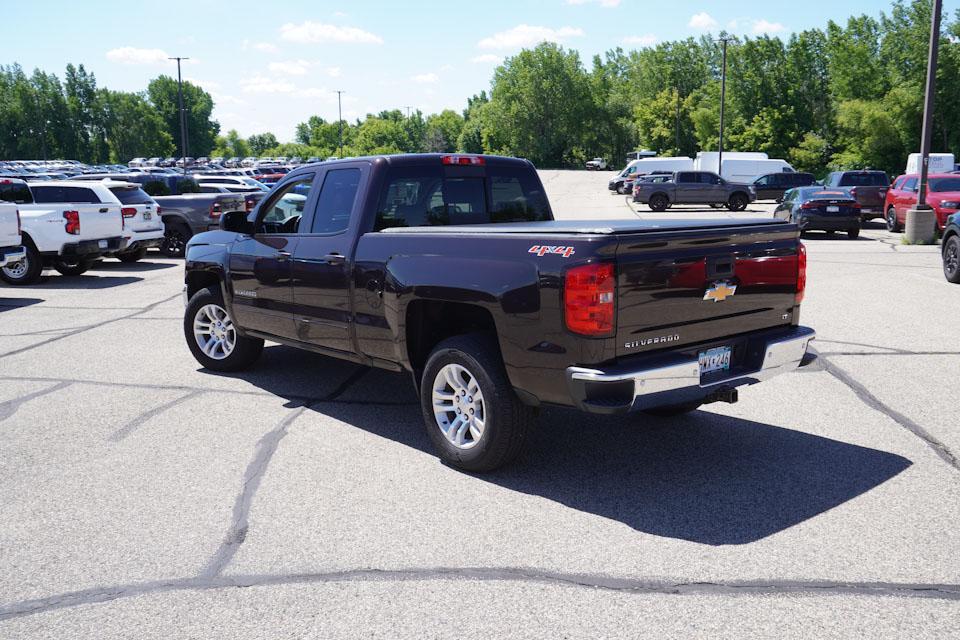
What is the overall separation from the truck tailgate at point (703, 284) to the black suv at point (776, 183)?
36.1 m

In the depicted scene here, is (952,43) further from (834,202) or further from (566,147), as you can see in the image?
(566,147)

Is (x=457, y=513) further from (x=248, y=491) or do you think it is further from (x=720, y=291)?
(x=720, y=291)

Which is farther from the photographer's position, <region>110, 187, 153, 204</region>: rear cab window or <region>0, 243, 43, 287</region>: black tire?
<region>110, 187, 153, 204</region>: rear cab window

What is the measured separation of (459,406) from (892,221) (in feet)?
79.0

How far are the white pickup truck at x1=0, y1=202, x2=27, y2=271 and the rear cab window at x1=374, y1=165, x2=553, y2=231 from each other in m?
9.66

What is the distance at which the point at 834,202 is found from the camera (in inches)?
901

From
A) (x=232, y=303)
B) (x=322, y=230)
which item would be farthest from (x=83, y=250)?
(x=322, y=230)

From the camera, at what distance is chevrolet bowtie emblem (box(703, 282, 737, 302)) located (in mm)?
4840

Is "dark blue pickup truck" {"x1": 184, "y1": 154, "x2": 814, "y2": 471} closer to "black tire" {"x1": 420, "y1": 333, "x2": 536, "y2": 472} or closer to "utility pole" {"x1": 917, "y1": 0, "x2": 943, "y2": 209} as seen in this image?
"black tire" {"x1": 420, "y1": 333, "x2": 536, "y2": 472}

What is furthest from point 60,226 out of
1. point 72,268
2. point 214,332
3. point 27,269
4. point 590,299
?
point 590,299

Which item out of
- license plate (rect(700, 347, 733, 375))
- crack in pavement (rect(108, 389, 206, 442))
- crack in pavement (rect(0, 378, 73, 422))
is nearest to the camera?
license plate (rect(700, 347, 733, 375))

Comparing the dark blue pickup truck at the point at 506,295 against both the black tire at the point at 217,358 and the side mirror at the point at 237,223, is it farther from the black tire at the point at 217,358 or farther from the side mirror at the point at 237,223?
the black tire at the point at 217,358

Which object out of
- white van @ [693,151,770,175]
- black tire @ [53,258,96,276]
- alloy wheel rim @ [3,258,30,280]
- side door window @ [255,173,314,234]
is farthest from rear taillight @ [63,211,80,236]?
white van @ [693,151,770,175]

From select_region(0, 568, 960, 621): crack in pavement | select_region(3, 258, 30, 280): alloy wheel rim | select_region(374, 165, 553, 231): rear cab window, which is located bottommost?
select_region(0, 568, 960, 621): crack in pavement
